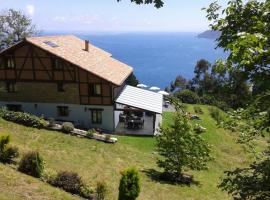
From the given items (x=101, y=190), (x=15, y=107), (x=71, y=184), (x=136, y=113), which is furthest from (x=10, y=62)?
(x=101, y=190)

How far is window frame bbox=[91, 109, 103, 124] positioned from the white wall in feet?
0.99

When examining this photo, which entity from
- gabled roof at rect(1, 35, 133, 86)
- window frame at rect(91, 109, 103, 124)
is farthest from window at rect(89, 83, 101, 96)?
window frame at rect(91, 109, 103, 124)

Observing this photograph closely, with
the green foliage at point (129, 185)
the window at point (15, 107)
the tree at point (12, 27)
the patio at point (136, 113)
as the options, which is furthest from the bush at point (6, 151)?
the tree at point (12, 27)

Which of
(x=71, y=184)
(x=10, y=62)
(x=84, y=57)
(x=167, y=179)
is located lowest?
(x=167, y=179)

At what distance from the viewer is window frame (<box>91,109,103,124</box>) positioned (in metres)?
38.6

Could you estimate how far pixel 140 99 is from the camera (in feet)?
135

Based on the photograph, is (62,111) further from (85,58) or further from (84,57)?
(84,57)

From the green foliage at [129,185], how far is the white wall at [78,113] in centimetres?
2116

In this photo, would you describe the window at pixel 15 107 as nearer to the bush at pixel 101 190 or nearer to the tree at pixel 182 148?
the tree at pixel 182 148

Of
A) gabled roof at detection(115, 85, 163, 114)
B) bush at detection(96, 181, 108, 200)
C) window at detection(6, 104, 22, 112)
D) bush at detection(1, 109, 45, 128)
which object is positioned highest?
gabled roof at detection(115, 85, 163, 114)

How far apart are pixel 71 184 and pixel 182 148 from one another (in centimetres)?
924

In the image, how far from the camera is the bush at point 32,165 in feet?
59.6

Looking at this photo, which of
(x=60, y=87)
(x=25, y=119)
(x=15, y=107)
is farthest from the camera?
(x=15, y=107)

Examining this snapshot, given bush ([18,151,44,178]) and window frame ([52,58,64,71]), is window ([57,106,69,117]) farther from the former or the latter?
bush ([18,151,44,178])
